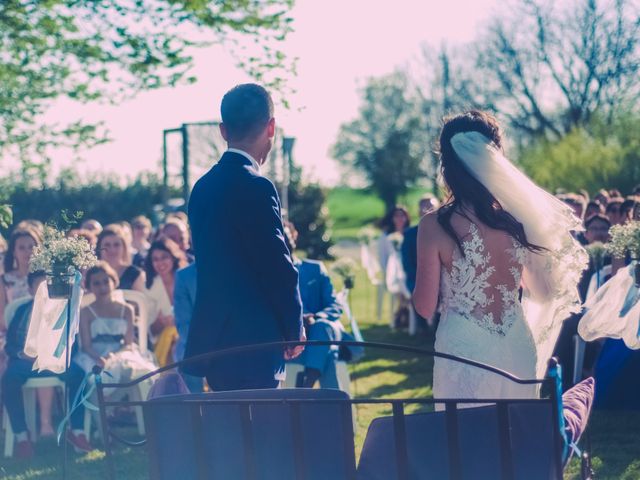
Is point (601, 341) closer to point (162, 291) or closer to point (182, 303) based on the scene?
point (182, 303)

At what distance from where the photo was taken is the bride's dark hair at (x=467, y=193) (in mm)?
4117

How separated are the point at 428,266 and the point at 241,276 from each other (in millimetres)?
836

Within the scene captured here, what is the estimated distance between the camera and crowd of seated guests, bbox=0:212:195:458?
25.6 feet

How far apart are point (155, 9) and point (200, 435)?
29.1 ft

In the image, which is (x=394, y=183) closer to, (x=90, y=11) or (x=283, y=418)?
(x=90, y=11)

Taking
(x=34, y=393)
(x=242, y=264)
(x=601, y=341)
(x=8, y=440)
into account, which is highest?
(x=242, y=264)

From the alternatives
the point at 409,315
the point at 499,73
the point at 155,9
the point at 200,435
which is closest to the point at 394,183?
the point at 499,73

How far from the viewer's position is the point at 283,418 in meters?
3.07

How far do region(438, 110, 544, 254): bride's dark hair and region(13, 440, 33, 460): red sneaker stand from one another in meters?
4.70

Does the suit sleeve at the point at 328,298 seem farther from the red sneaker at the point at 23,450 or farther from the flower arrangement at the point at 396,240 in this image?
the flower arrangement at the point at 396,240

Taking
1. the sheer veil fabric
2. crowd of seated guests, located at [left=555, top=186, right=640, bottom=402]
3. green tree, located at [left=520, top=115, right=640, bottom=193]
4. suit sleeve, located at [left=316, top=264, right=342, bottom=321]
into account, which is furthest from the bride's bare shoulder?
green tree, located at [left=520, top=115, right=640, bottom=193]

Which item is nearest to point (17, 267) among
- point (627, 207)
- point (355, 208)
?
point (627, 207)

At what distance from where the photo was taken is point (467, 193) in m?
4.12

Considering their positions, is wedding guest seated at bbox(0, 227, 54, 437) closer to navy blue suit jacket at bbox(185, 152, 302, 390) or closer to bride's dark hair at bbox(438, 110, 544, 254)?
navy blue suit jacket at bbox(185, 152, 302, 390)
